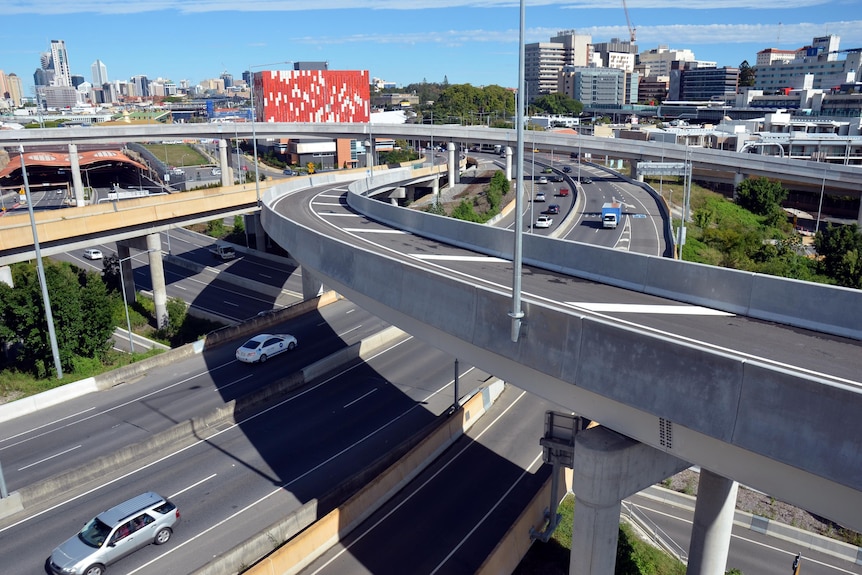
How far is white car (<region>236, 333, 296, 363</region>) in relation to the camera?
29781 mm

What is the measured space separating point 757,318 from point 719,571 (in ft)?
22.1

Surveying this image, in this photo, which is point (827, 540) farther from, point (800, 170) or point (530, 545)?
point (800, 170)

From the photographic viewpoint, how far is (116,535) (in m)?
16.3

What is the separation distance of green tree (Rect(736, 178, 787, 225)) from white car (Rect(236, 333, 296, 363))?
188ft

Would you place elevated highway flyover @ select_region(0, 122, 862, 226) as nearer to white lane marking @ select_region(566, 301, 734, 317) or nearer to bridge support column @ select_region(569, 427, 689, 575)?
white lane marking @ select_region(566, 301, 734, 317)

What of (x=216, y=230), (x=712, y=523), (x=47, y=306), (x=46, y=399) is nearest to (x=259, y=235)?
(x=216, y=230)

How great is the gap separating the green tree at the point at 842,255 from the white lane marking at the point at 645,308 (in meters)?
34.4

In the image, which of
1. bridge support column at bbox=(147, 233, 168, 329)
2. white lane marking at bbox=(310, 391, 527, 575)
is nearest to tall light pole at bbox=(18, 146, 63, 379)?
bridge support column at bbox=(147, 233, 168, 329)

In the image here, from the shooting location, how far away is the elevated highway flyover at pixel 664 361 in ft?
31.1

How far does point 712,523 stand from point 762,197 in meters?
63.7

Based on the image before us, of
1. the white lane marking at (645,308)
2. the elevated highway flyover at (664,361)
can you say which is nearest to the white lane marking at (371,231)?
the elevated highway flyover at (664,361)

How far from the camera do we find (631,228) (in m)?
54.2

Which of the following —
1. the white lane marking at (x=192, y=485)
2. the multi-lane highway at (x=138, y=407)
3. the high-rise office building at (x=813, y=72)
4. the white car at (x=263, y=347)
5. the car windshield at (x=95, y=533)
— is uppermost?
the high-rise office building at (x=813, y=72)

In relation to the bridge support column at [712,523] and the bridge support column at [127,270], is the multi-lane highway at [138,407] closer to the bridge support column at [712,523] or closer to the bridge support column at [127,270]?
the bridge support column at [127,270]
